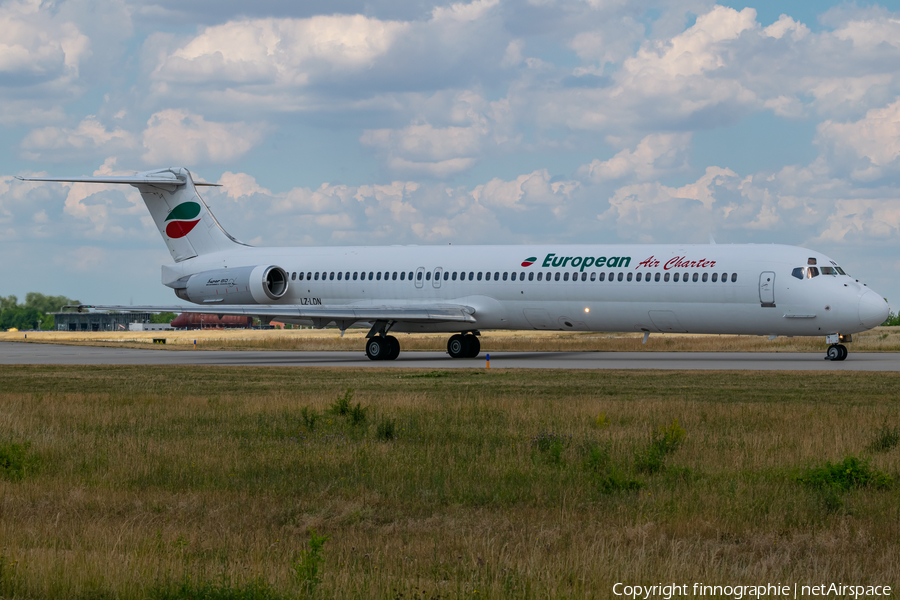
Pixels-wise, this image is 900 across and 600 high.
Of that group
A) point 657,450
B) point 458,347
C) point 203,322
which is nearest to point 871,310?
point 458,347

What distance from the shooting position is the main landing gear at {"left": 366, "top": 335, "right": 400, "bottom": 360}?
123 ft

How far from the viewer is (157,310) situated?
122ft

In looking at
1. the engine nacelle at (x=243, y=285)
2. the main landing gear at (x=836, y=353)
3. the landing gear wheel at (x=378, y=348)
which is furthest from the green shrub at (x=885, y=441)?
the engine nacelle at (x=243, y=285)

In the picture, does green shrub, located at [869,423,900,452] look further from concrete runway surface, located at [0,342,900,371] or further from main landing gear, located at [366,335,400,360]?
main landing gear, located at [366,335,400,360]

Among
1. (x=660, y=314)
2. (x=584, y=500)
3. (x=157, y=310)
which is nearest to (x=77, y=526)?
(x=584, y=500)

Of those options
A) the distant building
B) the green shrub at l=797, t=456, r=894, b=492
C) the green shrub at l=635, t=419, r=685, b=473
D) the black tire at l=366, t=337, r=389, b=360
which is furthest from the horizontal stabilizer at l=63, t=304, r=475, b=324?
the distant building

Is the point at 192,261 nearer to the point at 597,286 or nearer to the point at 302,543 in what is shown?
the point at 597,286

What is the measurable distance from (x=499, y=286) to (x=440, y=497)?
26.4m

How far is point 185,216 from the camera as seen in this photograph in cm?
4428

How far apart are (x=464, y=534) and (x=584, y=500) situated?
1.87 metres

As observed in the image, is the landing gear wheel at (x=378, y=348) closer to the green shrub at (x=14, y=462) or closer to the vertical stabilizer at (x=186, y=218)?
the vertical stabilizer at (x=186, y=218)

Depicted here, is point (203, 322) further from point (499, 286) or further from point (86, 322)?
point (499, 286)

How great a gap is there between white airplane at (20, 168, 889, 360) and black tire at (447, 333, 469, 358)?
6 cm

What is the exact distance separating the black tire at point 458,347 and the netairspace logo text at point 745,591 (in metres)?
31.5
